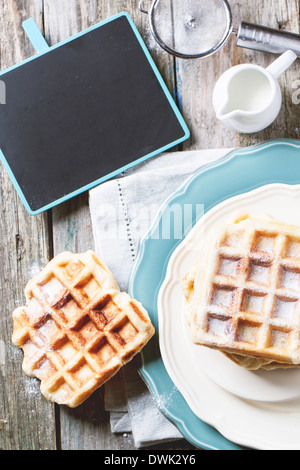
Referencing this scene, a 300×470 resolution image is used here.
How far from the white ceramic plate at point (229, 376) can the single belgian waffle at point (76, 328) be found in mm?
96

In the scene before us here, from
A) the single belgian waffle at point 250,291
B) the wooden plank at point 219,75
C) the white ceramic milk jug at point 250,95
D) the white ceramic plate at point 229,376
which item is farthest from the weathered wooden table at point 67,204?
the single belgian waffle at point 250,291

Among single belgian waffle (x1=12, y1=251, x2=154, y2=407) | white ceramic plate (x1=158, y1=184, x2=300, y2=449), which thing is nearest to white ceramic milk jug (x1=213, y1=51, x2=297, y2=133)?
white ceramic plate (x1=158, y1=184, x2=300, y2=449)

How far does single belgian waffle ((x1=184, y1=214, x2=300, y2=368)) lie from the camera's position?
1167 mm

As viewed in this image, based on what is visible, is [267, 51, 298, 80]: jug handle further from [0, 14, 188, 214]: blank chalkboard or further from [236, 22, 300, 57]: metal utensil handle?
[0, 14, 188, 214]: blank chalkboard

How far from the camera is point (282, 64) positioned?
4.46 feet

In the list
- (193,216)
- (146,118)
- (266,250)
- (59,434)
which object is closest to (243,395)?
(266,250)

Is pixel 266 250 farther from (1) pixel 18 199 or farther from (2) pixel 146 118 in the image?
(1) pixel 18 199

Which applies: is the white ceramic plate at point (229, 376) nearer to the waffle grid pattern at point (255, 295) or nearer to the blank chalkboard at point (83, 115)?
the waffle grid pattern at point (255, 295)

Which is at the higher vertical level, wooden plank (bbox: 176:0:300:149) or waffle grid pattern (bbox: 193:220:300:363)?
wooden plank (bbox: 176:0:300:149)

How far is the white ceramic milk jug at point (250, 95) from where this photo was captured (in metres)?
1.35

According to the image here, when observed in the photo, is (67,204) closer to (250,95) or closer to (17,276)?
(17,276)

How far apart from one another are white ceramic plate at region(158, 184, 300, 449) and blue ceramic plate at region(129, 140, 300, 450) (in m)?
0.05

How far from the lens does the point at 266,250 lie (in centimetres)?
122
